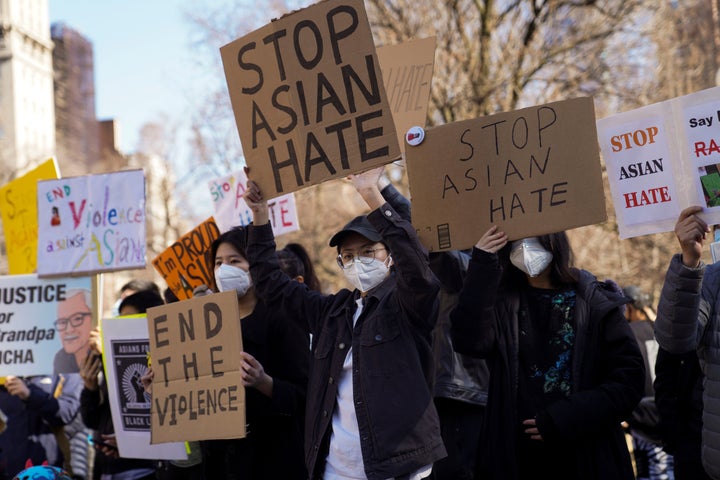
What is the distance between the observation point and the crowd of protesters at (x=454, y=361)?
390cm

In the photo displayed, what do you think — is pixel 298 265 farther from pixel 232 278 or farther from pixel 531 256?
pixel 531 256

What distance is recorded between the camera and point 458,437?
4.94 meters

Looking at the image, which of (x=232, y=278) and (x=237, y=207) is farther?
(x=237, y=207)

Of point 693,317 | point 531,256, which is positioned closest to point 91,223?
point 531,256

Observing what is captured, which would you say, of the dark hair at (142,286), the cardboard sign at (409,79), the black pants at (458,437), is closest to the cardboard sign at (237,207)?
the dark hair at (142,286)

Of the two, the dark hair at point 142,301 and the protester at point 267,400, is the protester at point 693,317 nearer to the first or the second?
the protester at point 267,400

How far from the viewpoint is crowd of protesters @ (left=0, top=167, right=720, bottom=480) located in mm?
3904

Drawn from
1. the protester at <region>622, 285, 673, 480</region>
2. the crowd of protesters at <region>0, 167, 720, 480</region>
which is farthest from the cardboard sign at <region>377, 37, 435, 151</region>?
the protester at <region>622, 285, 673, 480</region>

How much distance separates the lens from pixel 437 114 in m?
15.2

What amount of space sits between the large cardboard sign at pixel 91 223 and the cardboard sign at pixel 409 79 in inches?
73.2

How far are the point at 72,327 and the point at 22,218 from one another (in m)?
1.42

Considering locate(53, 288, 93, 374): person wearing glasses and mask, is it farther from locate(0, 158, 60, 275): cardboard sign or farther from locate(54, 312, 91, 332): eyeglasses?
locate(0, 158, 60, 275): cardboard sign

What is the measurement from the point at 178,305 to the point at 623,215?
2.17m

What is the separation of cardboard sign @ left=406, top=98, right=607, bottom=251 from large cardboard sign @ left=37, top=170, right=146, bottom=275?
109 inches
